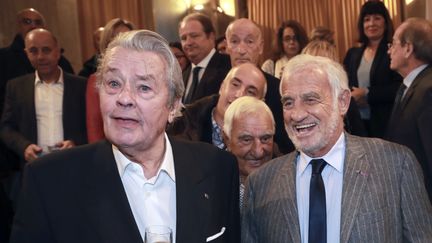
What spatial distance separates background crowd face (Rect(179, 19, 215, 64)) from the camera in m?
4.61

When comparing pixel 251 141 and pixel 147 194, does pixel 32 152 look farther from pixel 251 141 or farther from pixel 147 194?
pixel 147 194

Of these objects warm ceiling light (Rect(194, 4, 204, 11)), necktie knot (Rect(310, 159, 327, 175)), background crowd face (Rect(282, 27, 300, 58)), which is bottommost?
necktie knot (Rect(310, 159, 327, 175))

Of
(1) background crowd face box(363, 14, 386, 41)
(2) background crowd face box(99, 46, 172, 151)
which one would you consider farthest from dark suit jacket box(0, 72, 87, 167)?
(2) background crowd face box(99, 46, 172, 151)

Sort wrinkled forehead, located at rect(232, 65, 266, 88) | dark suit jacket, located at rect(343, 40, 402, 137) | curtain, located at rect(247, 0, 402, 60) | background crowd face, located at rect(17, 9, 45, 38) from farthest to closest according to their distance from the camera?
curtain, located at rect(247, 0, 402, 60) < background crowd face, located at rect(17, 9, 45, 38) < dark suit jacket, located at rect(343, 40, 402, 137) < wrinkled forehead, located at rect(232, 65, 266, 88)

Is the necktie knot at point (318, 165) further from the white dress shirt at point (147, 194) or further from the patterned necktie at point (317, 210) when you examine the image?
the white dress shirt at point (147, 194)

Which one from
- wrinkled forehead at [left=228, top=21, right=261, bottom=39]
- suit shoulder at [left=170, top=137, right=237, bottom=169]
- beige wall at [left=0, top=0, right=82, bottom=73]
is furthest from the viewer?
beige wall at [left=0, top=0, right=82, bottom=73]

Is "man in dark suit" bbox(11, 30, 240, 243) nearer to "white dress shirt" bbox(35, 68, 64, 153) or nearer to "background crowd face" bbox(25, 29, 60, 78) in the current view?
"white dress shirt" bbox(35, 68, 64, 153)

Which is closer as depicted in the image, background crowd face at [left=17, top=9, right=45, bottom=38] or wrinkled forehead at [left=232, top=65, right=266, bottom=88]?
wrinkled forehead at [left=232, top=65, right=266, bottom=88]

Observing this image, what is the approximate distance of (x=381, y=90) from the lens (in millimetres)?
4828

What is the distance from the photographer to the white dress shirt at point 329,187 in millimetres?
2271

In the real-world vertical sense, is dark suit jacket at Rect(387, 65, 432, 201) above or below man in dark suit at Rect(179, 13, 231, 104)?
below

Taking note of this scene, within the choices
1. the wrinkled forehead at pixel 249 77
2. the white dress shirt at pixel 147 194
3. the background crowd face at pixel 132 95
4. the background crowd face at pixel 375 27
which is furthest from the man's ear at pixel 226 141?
the background crowd face at pixel 375 27

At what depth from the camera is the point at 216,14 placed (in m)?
9.55

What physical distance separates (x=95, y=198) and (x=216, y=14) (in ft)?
25.8
